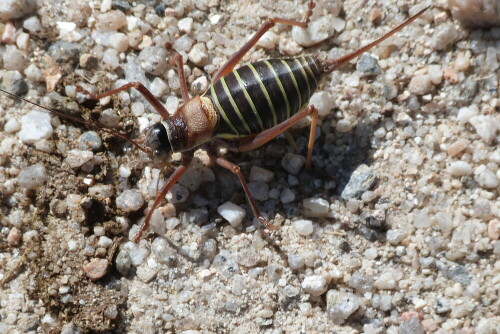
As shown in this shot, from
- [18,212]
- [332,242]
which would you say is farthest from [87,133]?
[332,242]

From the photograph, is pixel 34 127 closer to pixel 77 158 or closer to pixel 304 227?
pixel 77 158

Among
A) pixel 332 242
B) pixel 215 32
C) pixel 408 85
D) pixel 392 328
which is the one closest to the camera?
pixel 392 328


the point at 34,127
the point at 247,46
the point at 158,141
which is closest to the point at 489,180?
the point at 247,46

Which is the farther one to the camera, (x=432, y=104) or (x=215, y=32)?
(x=215, y=32)

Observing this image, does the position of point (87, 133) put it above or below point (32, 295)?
above

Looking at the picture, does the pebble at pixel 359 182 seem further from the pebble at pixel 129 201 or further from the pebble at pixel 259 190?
the pebble at pixel 129 201

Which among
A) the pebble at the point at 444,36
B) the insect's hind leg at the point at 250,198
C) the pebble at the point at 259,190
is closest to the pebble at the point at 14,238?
the insect's hind leg at the point at 250,198

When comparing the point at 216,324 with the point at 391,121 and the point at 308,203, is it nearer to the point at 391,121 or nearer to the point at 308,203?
the point at 308,203
